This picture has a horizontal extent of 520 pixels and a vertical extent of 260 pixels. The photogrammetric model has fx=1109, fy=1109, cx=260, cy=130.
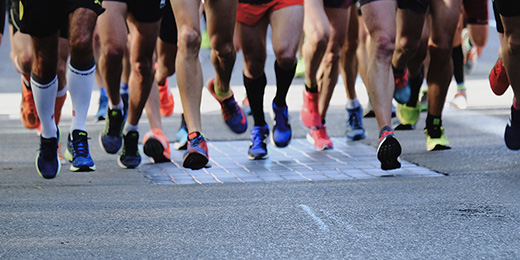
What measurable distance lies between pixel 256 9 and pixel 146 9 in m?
0.80

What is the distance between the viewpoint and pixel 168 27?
8156 mm

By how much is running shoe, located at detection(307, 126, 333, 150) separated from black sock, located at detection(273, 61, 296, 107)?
1.57ft

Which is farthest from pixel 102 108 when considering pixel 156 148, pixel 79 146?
pixel 79 146

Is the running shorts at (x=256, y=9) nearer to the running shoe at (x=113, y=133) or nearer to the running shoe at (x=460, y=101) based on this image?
the running shoe at (x=113, y=133)

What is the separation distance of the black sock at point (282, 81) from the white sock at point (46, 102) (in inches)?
72.1

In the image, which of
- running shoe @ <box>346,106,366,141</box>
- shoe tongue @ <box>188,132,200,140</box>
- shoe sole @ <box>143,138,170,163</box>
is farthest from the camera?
running shoe @ <box>346,106,366,141</box>

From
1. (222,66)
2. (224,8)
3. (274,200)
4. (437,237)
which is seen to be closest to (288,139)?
(222,66)

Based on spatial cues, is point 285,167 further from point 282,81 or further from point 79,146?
point 79,146

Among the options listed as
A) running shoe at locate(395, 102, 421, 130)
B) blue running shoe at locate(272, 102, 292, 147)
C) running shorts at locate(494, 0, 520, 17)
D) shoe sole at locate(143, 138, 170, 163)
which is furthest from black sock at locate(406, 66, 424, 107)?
running shorts at locate(494, 0, 520, 17)

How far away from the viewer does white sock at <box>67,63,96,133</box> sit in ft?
22.2

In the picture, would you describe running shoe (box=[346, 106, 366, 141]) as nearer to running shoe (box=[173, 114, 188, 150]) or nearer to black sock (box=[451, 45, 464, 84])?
running shoe (box=[173, 114, 188, 150])

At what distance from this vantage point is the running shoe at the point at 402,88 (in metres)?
8.76

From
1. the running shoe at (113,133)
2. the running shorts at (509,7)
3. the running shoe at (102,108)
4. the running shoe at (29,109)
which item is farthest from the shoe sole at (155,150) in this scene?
the running shoe at (102,108)

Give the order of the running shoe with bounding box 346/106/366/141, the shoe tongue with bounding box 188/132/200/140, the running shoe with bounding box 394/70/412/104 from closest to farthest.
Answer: the shoe tongue with bounding box 188/132/200/140 → the running shoe with bounding box 394/70/412/104 → the running shoe with bounding box 346/106/366/141
